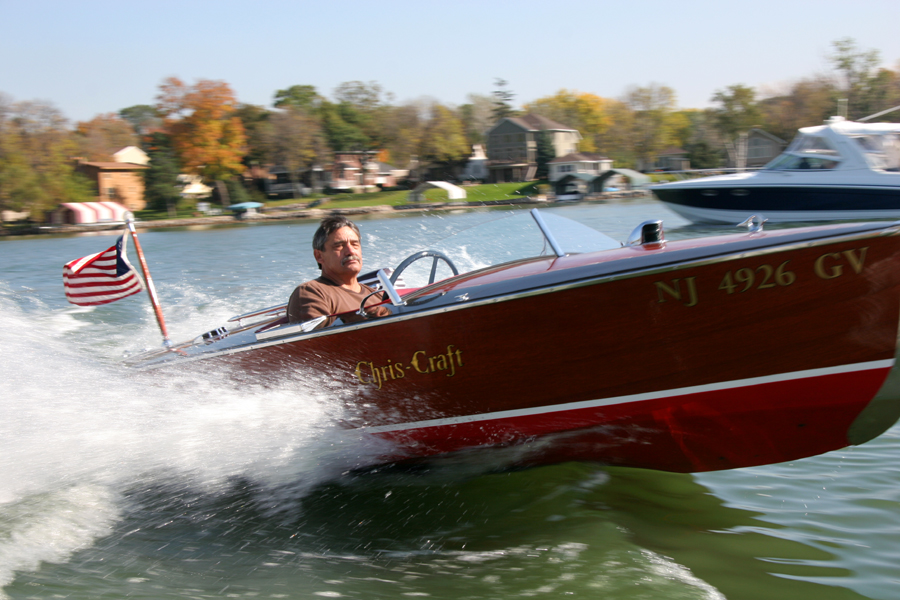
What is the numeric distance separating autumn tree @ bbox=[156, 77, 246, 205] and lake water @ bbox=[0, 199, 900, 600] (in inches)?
2089

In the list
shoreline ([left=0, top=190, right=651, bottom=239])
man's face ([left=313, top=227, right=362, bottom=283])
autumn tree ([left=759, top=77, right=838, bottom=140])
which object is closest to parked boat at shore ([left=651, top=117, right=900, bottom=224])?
man's face ([left=313, top=227, right=362, bottom=283])

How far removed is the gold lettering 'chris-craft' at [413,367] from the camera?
3.79m

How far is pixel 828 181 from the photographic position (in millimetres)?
15242

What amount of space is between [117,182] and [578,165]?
39.6 metres

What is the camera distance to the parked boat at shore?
14781 mm

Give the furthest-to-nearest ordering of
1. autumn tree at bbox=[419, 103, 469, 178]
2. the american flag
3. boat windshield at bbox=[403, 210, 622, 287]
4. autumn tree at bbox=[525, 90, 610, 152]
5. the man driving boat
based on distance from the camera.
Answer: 1. autumn tree at bbox=[525, 90, 610, 152]
2. autumn tree at bbox=[419, 103, 469, 178]
3. the american flag
4. boat windshield at bbox=[403, 210, 622, 287]
5. the man driving boat

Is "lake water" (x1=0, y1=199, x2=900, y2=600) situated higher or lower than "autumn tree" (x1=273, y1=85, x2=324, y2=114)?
lower

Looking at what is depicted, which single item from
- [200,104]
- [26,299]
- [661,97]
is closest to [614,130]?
[661,97]

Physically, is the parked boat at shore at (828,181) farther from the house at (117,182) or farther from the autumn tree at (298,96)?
the autumn tree at (298,96)

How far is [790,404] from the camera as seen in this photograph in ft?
11.6

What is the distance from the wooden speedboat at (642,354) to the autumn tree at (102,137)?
69709mm

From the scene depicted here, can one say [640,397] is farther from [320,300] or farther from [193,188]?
[193,188]

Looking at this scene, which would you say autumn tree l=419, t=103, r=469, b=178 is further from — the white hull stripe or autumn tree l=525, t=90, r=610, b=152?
the white hull stripe

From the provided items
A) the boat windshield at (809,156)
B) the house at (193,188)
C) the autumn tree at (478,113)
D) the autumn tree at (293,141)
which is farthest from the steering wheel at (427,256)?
the autumn tree at (478,113)
